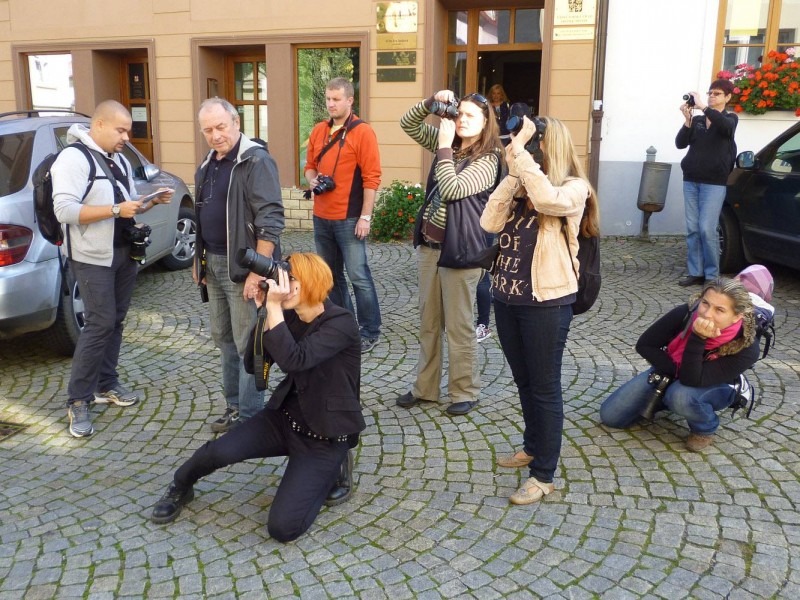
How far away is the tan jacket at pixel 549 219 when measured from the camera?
3170 mm

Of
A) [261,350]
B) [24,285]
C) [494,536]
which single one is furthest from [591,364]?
[24,285]

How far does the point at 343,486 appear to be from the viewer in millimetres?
3607

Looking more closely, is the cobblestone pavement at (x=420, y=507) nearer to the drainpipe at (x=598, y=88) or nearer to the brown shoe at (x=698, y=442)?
the brown shoe at (x=698, y=442)

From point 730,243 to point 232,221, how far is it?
568 centimetres

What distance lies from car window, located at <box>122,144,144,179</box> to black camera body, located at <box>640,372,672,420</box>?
485cm

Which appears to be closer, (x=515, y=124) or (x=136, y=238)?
(x=515, y=124)

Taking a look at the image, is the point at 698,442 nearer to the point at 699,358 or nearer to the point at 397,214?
the point at 699,358

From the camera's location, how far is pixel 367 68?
10203mm

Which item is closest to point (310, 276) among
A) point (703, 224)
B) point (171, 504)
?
point (171, 504)

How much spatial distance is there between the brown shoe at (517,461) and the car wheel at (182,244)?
519 cm

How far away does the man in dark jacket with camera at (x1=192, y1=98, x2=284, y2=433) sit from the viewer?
3.86m

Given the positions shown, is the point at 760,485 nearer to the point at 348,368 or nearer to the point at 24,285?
the point at 348,368

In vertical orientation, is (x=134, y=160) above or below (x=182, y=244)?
above

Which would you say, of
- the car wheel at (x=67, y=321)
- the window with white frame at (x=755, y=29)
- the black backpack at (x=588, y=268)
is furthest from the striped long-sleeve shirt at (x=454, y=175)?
the window with white frame at (x=755, y=29)
